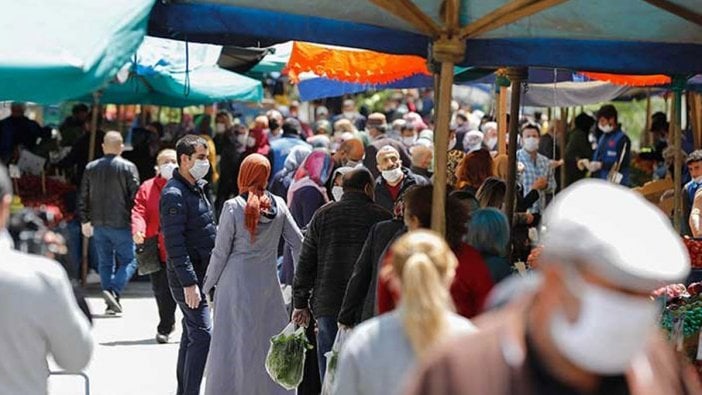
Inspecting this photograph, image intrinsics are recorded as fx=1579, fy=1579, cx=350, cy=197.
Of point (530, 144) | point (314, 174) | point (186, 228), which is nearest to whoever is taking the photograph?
point (186, 228)

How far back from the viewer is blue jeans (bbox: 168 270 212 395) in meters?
10.2

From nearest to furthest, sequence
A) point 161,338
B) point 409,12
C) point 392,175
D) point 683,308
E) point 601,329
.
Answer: point 601,329 < point 409,12 < point 683,308 < point 392,175 < point 161,338

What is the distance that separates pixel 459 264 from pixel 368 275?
50.2 inches

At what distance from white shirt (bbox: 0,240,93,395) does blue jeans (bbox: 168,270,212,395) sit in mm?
5063

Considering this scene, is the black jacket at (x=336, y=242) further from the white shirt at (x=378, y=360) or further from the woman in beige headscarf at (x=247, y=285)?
the white shirt at (x=378, y=360)

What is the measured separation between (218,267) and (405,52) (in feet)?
6.36

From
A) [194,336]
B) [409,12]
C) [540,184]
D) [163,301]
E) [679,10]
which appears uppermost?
[679,10]

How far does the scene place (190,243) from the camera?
1030cm

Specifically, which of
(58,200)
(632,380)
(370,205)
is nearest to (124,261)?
(58,200)

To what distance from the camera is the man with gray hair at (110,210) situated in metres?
15.9

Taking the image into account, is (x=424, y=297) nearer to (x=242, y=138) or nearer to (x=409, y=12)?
(x=409, y=12)

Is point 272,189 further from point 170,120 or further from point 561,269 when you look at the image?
point 170,120

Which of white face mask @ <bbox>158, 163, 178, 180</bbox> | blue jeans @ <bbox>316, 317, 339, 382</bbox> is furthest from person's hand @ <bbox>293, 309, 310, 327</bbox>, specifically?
white face mask @ <bbox>158, 163, 178, 180</bbox>

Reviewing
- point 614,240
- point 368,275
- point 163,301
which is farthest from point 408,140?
point 614,240
